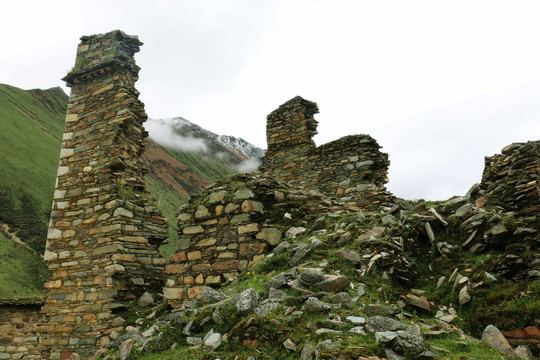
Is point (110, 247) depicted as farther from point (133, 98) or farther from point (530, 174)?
point (530, 174)

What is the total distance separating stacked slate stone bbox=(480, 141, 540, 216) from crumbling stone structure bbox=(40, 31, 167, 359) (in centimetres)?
802

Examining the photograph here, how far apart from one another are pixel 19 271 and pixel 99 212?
27.2 m

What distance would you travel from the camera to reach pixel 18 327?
11.4 meters

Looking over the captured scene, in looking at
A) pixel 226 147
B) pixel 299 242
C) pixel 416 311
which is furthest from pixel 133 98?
pixel 226 147

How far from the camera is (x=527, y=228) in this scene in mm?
4324

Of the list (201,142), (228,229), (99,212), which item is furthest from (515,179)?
(201,142)

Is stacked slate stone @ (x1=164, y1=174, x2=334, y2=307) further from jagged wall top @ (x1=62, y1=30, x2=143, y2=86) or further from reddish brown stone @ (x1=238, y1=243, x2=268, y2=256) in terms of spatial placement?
jagged wall top @ (x1=62, y1=30, x2=143, y2=86)

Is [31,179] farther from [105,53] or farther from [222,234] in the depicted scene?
[222,234]

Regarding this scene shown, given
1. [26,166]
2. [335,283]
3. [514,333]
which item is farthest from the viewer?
[26,166]

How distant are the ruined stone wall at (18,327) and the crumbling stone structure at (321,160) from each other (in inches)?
368

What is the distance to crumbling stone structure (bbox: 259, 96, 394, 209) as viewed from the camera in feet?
35.6

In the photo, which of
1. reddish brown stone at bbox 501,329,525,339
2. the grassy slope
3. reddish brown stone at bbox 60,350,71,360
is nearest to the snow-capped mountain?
the grassy slope

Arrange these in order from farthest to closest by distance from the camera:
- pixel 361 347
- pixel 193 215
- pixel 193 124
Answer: pixel 193 124 → pixel 193 215 → pixel 361 347

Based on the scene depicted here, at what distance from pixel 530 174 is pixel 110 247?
29.9 feet
